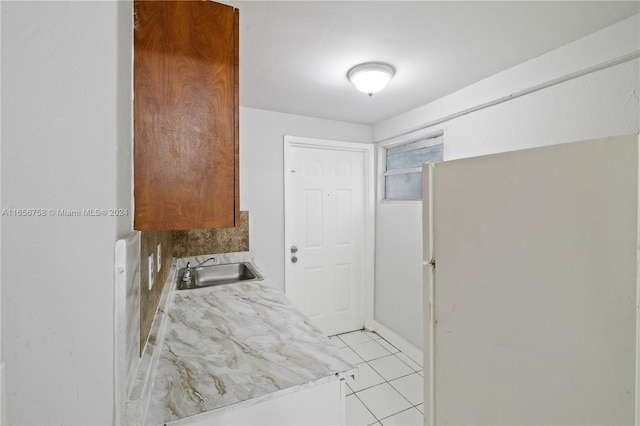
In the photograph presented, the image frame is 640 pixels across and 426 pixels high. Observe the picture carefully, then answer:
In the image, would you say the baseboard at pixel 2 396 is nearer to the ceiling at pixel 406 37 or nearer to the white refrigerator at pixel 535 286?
the white refrigerator at pixel 535 286

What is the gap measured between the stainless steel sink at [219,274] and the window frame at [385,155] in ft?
5.15

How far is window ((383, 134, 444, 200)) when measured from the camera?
2436 mm

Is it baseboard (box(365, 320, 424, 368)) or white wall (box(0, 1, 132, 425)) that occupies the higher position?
white wall (box(0, 1, 132, 425))

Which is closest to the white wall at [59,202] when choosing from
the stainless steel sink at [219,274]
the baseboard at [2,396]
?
the baseboard at [2,396]

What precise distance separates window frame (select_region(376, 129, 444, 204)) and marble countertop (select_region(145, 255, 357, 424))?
1730 millimetres

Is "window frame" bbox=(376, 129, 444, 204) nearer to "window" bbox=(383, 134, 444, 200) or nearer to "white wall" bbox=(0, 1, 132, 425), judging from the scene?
"window" bbox=(383, 134, 444, 200)

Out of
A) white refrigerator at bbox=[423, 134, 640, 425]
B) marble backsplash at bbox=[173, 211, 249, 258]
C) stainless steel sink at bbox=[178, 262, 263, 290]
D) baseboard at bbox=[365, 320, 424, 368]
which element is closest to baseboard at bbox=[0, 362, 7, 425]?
white refrigerator at bbox=[423, 134, 640, 425]

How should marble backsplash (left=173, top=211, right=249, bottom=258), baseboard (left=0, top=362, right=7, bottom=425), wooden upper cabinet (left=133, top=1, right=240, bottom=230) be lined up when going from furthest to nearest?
marble backsplash (left=173, top=211, right=249, bottom=258) < wooden upper cabinet (left=133, top=1, right=240, bottom=230) < baseboard (left=0, top=362, right=7, bottom=425)

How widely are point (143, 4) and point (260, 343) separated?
3.96 feet

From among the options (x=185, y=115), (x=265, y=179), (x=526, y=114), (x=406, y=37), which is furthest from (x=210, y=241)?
(x=526, y=114)

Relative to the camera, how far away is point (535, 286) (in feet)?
2.06

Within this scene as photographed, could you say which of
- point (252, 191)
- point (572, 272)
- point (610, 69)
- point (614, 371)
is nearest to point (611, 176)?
point (572, 272)

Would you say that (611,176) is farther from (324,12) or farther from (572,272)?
(324,12)

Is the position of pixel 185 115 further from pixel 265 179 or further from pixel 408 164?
pixel 408 164
